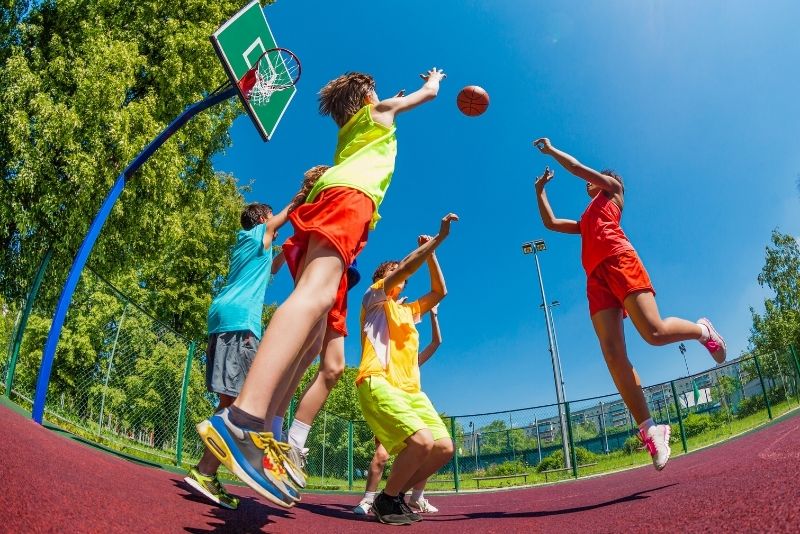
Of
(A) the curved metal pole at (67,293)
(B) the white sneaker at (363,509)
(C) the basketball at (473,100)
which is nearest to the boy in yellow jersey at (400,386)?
(B) the white sneaker at (363,509)

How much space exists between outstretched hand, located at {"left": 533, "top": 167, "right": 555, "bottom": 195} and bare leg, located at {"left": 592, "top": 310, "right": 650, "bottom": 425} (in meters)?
1.32

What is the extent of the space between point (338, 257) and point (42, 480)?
1474mm

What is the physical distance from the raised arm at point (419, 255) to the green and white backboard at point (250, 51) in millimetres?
3393

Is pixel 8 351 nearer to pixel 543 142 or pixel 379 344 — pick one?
pixel 379 344

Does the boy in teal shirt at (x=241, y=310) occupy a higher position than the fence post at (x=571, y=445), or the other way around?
the boy in teal shirt at (x=241, y=310)

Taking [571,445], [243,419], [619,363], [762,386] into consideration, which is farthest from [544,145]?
[762,386]

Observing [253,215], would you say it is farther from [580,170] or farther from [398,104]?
[580,170]

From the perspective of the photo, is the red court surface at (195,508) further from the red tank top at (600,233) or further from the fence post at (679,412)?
the fence post at (679,412)

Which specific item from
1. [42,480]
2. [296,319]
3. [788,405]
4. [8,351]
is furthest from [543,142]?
[788,405]

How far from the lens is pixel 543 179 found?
434cm

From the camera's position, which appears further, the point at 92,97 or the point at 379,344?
the point at 92,97

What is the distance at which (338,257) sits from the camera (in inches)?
74.6

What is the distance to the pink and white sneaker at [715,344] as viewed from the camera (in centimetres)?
372

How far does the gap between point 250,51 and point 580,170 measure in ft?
14.7
